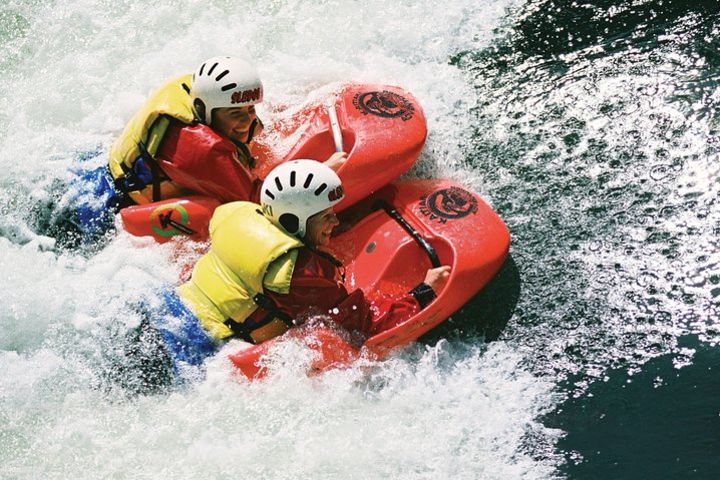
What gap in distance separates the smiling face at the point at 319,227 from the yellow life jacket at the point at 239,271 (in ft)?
0.38

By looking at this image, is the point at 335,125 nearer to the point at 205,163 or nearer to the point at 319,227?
the point at 205,163

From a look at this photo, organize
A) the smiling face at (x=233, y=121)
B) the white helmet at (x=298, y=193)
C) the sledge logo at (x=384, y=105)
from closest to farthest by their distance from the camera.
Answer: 1. the white helmet at (x=298, y=193)
2. the smiling face at (x=233, y=121)
3. the sledge logo at (x=384, y=105)

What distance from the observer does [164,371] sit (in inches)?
203

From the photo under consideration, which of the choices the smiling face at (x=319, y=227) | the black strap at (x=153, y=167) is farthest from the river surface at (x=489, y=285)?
the smiling face at (x=319, y=227)

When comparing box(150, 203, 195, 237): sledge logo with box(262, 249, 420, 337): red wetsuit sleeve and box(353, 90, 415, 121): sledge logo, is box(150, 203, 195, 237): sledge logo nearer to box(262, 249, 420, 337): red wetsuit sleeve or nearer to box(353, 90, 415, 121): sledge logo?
box(262, 249, 420, 337): red wetsuit sleeve

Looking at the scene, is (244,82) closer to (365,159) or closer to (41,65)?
(365,159)

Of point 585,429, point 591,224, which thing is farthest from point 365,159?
point 585,429

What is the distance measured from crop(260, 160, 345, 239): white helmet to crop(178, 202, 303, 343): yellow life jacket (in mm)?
89

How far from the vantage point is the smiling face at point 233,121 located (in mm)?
5789

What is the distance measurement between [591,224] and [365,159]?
163cm

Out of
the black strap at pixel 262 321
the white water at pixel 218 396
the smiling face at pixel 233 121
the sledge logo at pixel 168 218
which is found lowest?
the white water at pixel 218 396

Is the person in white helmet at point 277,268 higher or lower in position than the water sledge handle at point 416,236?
higher

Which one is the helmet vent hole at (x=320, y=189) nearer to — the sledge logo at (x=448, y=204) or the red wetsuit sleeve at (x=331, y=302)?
the red wetsuit sleeve at (x=331, y=302)

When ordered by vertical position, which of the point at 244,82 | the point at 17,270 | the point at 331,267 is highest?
the point at 244,82
